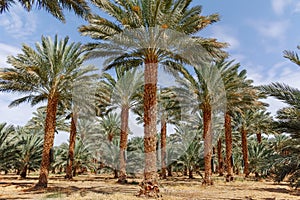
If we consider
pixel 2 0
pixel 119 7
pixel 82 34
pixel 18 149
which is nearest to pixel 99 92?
pixel 18 149

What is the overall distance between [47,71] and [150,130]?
7.34 metres

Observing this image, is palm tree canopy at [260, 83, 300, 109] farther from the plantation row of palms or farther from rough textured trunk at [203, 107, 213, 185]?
rough textured trunk at [203, 107, 213, 185]

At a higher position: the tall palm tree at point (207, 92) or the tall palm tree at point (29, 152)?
the tall palm tree at point (207, 92)

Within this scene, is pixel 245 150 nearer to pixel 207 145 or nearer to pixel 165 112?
pixel 165 112

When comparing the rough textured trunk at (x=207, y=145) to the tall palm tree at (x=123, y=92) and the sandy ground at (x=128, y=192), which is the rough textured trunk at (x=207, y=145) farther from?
the tall palm tree at (x=123, y=92)

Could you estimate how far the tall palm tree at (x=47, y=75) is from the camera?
50.3 feet

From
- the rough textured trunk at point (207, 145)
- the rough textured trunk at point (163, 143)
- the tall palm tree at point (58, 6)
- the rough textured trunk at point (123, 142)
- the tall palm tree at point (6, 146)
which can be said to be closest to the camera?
the tall palm tree at point (58, 6)

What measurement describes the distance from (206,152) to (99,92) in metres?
9.07

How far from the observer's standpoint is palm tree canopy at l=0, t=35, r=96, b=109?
15.3 metres

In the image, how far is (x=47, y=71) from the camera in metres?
15.8

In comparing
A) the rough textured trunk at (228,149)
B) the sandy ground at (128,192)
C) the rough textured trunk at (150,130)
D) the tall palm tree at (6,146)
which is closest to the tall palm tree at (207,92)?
the sandy ground at (128,192)

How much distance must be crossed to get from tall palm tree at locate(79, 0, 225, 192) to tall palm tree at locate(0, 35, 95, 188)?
138 inches

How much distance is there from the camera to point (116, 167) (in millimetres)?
28625

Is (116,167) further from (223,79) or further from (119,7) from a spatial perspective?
(119,7)
